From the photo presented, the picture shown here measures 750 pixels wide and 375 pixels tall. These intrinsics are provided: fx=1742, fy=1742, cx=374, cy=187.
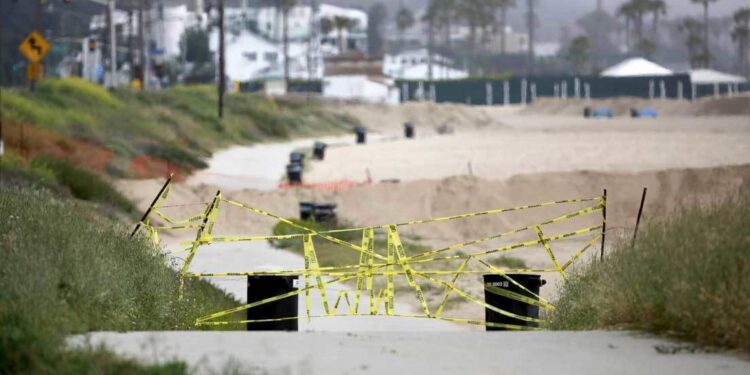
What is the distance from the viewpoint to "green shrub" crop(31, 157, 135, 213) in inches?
1325

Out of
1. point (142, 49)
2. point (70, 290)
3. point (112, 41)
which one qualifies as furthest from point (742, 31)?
point (70, 290)

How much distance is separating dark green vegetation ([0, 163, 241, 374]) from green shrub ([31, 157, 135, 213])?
16.2m

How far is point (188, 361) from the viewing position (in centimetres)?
965

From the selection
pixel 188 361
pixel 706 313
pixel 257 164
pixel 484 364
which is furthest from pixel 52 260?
pixel 257 164

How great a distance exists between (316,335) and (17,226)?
3.22m

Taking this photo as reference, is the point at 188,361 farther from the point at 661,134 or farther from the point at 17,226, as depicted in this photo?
the point at 661,134

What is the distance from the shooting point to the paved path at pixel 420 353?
9.80m

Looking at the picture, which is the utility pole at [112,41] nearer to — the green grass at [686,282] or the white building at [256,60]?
the green grass at [686,282]

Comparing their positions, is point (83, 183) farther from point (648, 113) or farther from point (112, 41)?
point (648, 113)

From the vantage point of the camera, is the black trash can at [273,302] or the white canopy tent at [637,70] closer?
the black trash can at [273,302]

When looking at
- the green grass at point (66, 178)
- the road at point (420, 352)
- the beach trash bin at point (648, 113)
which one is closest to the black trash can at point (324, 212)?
the green grass at point (66, 178)

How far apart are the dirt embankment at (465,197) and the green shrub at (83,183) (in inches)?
46.5

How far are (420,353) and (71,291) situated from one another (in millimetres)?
2488

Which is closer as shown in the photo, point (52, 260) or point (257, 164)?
point (52, 260)
